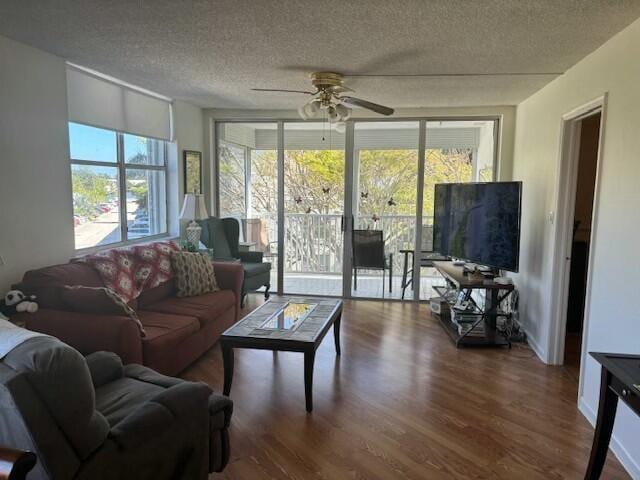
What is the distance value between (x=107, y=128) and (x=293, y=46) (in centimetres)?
204

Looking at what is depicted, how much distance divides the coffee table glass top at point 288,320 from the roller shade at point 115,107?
217 cm

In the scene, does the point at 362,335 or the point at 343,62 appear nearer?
the point at 343,62

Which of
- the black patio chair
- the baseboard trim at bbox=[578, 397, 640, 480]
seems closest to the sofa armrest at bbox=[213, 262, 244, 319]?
the black patio chair

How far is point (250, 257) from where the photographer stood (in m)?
5.45

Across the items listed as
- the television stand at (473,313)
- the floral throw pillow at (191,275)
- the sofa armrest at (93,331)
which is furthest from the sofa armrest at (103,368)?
the television stand at (473,313)

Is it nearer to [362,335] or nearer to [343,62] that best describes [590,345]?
[362,335]

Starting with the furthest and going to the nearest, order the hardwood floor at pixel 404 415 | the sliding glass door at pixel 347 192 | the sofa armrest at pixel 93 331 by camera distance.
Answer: the sliding glass door at pixel 347 192 < the sofa armrest at pixel 93 331 < the hardwood floor at pixel 404 415

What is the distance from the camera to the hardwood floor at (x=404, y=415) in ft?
7.61

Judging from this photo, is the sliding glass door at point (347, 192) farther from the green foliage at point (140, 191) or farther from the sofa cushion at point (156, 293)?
the sofa cushion at point (156, 293)

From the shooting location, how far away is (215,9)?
2373 mm

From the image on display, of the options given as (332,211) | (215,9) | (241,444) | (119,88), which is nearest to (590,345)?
(241,444)

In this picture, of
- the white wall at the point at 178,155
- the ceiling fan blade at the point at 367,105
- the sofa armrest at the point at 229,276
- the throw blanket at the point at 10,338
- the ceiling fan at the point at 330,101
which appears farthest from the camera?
the white wall at the point at 178,155

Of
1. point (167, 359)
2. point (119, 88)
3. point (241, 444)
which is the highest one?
point (119, 88)

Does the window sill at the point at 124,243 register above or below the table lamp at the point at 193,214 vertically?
below
